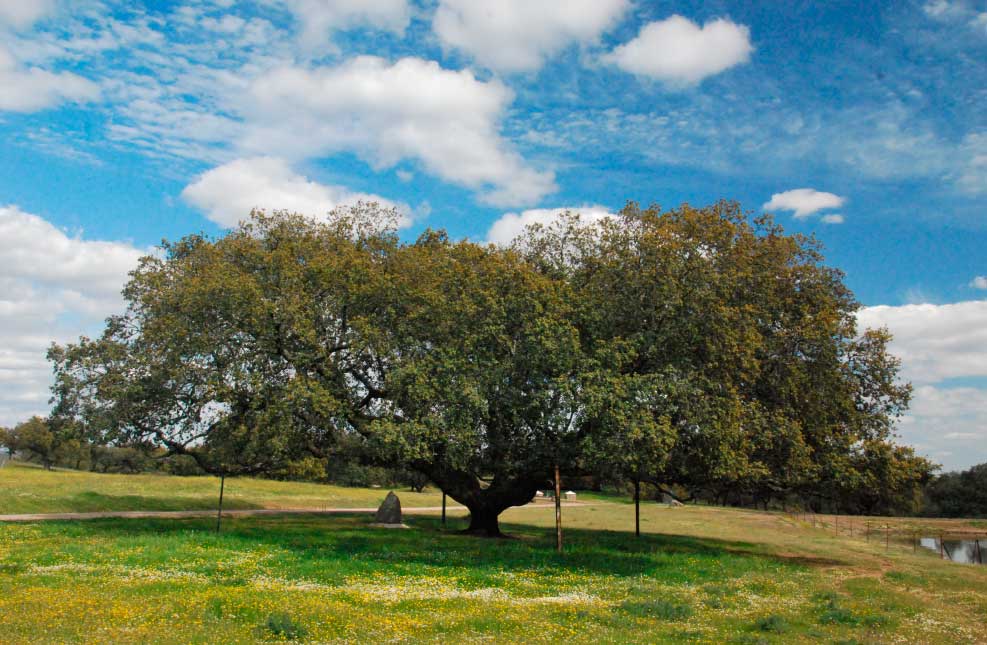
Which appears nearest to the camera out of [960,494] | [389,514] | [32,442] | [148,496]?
[389,514]

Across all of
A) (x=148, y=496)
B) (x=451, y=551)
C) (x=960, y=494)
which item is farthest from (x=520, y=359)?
(x=960, y=494)

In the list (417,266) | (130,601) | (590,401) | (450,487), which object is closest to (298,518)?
(450,487)

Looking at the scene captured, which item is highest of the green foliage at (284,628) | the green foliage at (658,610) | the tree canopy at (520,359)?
the tree canopy at (520,359)

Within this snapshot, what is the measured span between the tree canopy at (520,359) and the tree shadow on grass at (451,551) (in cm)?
314

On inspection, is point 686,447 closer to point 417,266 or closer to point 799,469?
point 799,469

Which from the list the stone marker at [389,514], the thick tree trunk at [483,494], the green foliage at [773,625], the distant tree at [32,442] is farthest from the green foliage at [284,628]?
the distant tree at [32,442]

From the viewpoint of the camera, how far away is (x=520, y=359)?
2659 centimetres

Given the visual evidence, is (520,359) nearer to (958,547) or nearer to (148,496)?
(148,496)

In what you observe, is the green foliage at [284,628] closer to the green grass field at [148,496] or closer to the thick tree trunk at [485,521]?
the thick tree trunk at [485,521]

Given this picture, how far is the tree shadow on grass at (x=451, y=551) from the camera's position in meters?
22.3

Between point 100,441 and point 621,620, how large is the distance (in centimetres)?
2459

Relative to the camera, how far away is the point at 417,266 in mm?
30609

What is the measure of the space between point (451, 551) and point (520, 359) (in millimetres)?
7670

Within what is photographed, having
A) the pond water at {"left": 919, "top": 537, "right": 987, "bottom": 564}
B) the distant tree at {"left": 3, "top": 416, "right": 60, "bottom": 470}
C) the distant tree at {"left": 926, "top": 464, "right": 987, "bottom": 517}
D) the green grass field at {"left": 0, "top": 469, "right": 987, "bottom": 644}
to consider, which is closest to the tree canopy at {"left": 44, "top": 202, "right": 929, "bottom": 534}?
the green grass field at {"left": 0, "top": 469, "right": 987, "bottom": 644}
